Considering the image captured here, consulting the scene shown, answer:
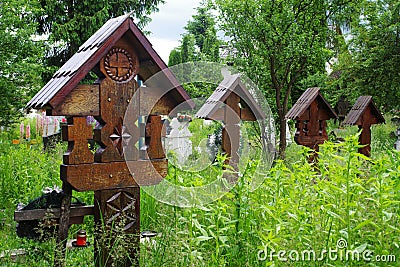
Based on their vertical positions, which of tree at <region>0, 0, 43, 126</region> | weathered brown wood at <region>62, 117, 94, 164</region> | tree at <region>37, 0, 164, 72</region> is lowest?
weathered brown wood at <region>62, 117, 94, 164</region>

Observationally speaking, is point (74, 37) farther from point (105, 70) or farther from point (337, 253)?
point (337, 253)

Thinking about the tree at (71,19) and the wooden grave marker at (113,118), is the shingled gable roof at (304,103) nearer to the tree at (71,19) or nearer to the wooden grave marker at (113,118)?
the wooden grave marker at (113,118)

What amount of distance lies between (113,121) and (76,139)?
11.9 inches

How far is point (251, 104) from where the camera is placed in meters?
6.04

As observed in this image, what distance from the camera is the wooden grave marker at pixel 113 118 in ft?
11.1

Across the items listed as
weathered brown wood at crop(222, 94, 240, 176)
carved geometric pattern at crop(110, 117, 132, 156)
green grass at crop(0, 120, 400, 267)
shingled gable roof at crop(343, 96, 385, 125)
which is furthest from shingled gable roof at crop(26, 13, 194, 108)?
shingled gable roof at crop(343, 96, 385, 125)

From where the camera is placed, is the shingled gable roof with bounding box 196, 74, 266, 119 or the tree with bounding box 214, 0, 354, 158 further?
the tree with bounding box 214, 0, 354, 158

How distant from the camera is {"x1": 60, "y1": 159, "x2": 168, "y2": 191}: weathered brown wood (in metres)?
3.38

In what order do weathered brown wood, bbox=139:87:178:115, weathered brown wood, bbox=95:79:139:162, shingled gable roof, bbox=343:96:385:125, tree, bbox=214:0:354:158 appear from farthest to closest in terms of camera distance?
tree, bbox=214:0:354:158 → shingled gable roof, bbox=343:96:385:125 → weathered brown wood, bbox=139:87:178:115 → weathered brown wood, bbox=95:79:139:162

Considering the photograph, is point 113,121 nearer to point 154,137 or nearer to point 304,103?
point 154,137

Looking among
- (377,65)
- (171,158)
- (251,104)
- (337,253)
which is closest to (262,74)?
(377,65)

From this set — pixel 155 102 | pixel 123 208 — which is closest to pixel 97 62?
pixel 155 102

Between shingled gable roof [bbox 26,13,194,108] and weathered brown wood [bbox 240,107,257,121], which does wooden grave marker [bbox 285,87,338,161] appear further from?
shingled gable roof [bbox 26,13,194,108]

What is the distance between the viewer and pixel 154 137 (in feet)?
12.2
